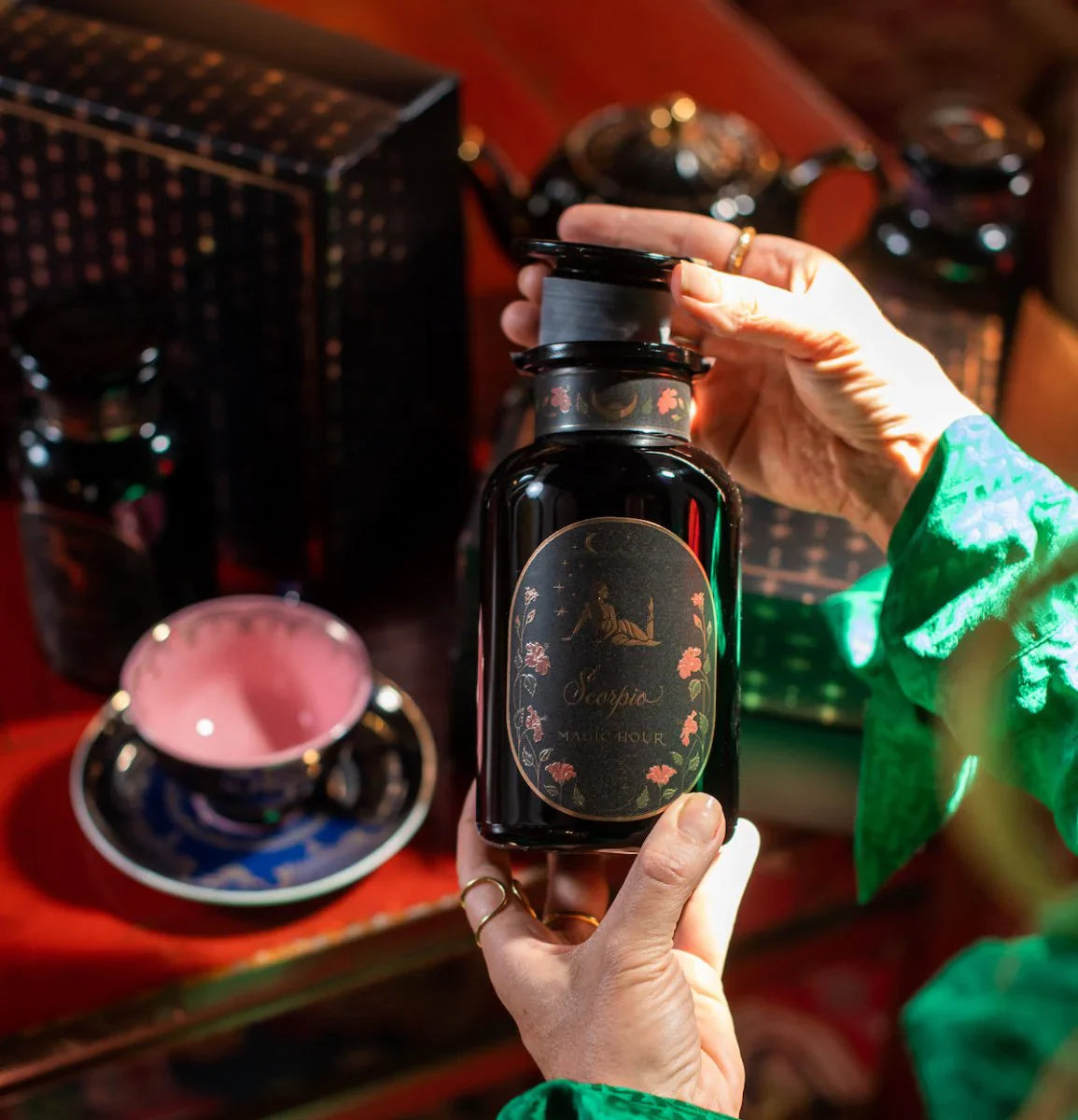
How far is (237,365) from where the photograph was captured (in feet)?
2.79

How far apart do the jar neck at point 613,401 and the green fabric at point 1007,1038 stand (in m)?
0.37

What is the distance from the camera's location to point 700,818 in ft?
1.62

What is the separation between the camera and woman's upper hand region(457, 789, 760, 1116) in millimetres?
492

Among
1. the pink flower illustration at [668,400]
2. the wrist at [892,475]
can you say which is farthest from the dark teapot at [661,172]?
the pink flower illustration at [668,400]

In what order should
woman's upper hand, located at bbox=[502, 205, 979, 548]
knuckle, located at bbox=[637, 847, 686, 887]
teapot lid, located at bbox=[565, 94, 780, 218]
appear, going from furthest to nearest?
teapot lid, located at bbox=[565, 94, 780, 218], woman's upper hand, located at bbox=[502, 205, 979, 548], knuckle, located at bbox=[637, 847, 686, 887]

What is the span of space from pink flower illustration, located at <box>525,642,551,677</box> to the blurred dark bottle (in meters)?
0.56

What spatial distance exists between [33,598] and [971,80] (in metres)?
1.71

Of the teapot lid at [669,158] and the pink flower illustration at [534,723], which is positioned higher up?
the teapot lid at [669,158]

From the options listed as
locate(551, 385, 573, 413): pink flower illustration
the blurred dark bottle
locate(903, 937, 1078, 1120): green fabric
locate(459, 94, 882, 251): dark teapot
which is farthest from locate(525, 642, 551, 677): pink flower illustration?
the blurred dark bottle

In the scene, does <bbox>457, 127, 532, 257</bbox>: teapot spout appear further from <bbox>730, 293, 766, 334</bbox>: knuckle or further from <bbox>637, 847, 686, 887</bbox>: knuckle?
<bbox>637, 847, 686, 887</bbox>: knuckle

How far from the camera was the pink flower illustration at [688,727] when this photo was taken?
0.50 meters

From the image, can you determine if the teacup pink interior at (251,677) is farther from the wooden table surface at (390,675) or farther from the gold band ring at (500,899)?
the gold band ring at (500,899)

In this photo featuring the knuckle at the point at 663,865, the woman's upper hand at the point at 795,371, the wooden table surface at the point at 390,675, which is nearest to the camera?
the knuckle at the point at 663,865

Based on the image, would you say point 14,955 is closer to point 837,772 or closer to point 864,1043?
point 837,772
